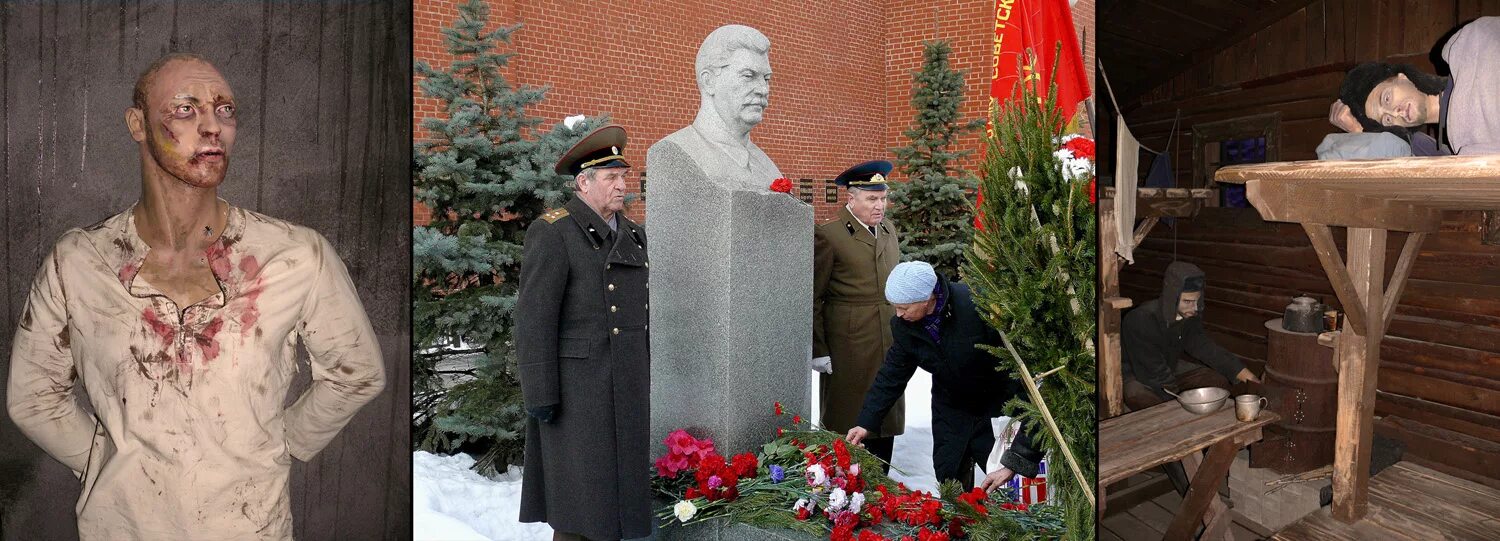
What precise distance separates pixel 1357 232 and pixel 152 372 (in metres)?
3.17

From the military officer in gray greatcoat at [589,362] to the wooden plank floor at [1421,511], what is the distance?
2220 mm

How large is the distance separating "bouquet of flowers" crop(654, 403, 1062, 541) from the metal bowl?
856 millimetres

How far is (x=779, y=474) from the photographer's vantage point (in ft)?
12.5

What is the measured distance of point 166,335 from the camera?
2881 mm

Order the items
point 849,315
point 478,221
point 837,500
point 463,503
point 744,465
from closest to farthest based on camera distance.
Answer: point 837,500
point 744,465
point 849,315
point 463,503
point 478,221

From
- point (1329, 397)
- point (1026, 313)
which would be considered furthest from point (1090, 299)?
point (1329, 397)

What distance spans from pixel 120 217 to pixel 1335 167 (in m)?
3.15

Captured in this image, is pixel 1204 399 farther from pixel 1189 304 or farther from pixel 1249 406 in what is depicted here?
pixel 1189 304

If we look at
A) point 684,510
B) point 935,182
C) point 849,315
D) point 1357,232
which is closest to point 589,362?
point 684,510

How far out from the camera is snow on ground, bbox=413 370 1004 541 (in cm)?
482

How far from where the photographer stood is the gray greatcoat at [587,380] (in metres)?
3.45

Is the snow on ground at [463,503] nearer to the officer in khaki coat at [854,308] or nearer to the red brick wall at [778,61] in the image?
the officer in khaki coat at [854,308]

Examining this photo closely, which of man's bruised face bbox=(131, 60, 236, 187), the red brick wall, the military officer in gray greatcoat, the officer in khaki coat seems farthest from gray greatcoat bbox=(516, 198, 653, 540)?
the red brick wall

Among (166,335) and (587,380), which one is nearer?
(166,335)
